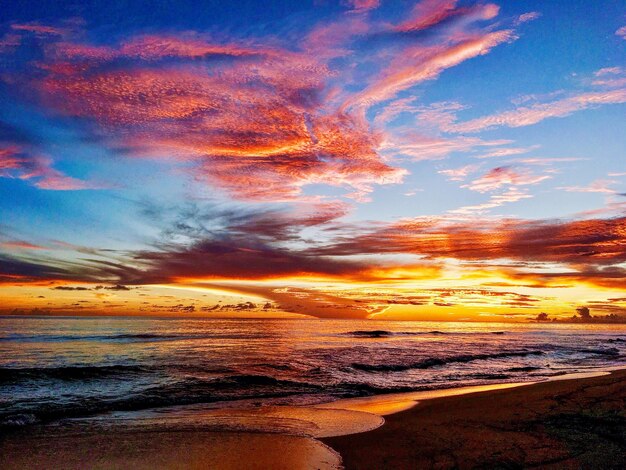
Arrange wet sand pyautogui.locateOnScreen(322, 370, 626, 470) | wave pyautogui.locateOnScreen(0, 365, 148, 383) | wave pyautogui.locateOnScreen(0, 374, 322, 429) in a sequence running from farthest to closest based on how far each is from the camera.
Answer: wave pyautogui.locateOnScreen(0, 365, 148, 383)
wave pyautogui.locateOnScreen(0, 374, 322, 429)
wet sand pyautogui.locateOnScreen(322, 370, 626, 470)

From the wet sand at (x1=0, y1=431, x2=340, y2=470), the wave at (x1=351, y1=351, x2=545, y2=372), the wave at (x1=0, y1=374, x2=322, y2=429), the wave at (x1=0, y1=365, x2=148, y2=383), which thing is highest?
the wet sand at (x1=0, y1=431, x2=340, y2=470)

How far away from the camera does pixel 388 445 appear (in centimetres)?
933

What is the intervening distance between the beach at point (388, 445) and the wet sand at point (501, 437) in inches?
0.8

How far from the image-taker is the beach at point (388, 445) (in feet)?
26.1

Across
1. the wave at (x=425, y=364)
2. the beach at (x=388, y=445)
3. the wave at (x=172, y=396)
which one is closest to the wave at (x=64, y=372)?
the wave at (x=172, y=396)

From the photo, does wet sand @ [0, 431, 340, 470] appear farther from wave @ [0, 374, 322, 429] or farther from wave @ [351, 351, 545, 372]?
wave @ [351, 351, 545, 372]

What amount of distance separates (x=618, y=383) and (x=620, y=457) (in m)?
12.6

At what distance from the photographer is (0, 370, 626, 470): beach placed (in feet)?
26.1

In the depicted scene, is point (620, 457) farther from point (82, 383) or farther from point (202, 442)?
point (82, 383)

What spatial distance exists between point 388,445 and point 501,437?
2567 millimetres

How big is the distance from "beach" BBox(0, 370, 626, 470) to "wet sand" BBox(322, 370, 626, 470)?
0.07 ft

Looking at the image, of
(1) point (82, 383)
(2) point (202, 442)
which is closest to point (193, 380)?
(1) point (82, 383)

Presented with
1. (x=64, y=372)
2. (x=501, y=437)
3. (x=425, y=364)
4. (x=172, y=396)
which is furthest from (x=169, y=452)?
(x=425, y=364)

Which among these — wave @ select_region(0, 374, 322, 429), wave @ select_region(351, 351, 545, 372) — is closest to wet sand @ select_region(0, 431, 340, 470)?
wave @ select_region(0, 374, 322, 429)
